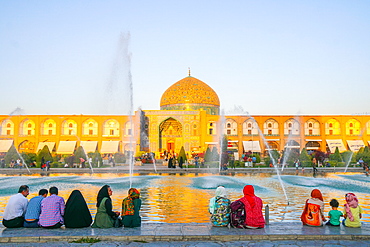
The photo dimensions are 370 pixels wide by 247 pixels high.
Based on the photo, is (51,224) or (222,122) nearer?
(51,224)

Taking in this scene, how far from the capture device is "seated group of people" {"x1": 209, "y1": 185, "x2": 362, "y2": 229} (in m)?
4.96

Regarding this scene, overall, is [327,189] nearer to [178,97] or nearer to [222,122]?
[222,122]

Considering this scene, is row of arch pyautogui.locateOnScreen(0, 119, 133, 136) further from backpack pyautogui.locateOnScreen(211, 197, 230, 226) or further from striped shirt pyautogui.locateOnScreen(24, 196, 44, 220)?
backpack pyautogui.locateOnScreen(211, 197, 230, 226)

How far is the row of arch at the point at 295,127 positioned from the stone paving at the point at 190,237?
29781mm

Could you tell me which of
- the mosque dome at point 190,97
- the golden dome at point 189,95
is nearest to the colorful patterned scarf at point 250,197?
the mosque dome at point 190,97

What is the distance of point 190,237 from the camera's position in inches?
178

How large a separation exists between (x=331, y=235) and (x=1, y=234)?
417cm

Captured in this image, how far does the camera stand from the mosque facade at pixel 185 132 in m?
33.2

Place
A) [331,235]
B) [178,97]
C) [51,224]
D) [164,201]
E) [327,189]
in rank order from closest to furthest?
[331,235] < [51,224] < [164,201] < [327,189] < [178,97]

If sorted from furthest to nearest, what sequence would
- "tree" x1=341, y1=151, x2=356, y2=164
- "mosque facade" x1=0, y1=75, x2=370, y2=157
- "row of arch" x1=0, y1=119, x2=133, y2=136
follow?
"row of arch" x1=0, y1=119, x2=133, y2=136, "mosque facade" x1=0, y1=75, x2=370, y2=157, "tree" x1=341, y1=151, x2=356, y2=164

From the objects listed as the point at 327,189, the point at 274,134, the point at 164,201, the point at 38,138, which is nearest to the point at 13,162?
the point at 38,138

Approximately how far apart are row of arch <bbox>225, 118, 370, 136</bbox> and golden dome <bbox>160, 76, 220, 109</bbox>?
5.07 meters

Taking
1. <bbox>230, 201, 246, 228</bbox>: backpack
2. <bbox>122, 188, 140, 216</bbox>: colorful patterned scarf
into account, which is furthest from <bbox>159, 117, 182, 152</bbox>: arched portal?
<bbox>230, 201, 246, 228</bbox>: backpack

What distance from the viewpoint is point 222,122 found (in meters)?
33.1
